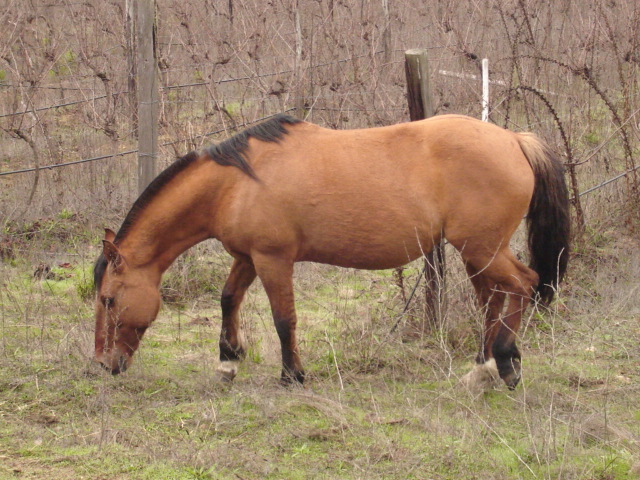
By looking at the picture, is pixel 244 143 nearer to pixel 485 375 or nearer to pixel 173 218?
pixel 173 218

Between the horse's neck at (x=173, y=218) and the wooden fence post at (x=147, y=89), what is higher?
the wooden fence post at (x=147, y=89)

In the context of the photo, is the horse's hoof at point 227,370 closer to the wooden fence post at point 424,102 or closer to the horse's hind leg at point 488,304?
the wooden fence post at point 424,102

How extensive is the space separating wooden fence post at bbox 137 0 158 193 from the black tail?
296 cm

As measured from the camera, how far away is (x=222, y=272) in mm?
7270

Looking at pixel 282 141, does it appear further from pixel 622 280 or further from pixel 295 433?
pixel 622 280

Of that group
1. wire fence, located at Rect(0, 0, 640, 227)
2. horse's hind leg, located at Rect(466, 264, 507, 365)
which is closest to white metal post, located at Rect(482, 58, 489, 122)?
wire fence, located at Rect(0, 0, 640, 227)

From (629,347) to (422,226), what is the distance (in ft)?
5.87

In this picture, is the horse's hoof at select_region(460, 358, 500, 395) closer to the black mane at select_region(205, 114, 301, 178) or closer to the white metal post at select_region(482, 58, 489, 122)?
the black mane at select_region(205, 114, 301, 178)

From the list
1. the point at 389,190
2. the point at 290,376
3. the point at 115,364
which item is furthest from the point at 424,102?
the point at 115,364

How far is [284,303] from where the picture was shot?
16.3ft

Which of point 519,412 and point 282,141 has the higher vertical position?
Answer: point 282,141

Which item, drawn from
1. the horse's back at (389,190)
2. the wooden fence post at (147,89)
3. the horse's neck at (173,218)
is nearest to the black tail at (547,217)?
the horse's back at (389,190)

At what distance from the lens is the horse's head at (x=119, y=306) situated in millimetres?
4949

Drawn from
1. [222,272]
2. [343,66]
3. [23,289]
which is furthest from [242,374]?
[343,66]
